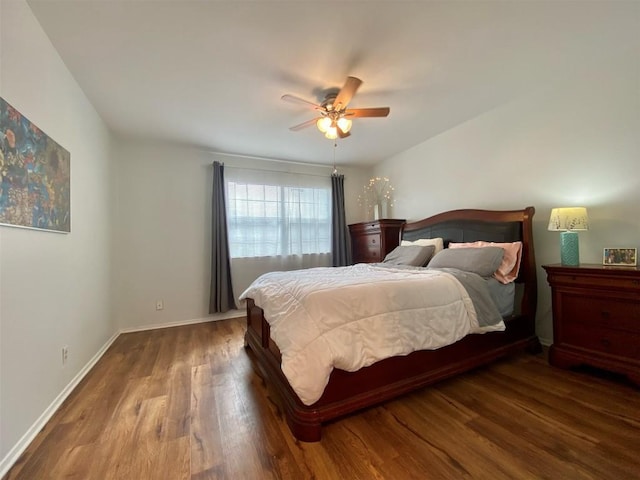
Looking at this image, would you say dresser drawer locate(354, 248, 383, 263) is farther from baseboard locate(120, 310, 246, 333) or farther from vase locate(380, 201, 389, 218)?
baseboard locate(120, 310, 246, 333)

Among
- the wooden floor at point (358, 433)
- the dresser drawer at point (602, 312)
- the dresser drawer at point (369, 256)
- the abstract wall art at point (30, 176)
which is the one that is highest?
the abstract wall art at point (30, 176)

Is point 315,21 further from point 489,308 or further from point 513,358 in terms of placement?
point 513,358

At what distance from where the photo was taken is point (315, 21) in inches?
66.3

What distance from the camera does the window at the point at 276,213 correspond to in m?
4.07

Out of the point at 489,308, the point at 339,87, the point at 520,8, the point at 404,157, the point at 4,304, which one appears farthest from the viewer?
the point at 404,157

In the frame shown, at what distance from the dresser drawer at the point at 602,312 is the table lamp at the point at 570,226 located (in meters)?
0.30

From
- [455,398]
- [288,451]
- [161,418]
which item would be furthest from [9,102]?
[455,398]

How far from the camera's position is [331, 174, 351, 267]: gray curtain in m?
4.68

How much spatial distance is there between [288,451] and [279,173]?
371cm

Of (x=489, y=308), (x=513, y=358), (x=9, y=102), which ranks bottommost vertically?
(x=513, y=358)

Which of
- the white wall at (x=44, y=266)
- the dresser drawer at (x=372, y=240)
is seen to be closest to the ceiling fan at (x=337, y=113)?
the white wall at (x=44, y=266)

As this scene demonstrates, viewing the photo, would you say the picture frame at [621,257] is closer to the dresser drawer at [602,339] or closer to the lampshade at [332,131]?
the dresser drawer at [602,339]

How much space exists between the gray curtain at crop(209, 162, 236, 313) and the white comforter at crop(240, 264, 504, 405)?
77.8 inches

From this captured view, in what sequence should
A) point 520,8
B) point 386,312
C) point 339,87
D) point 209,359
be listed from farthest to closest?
point 209,359, point 339,87, point 386,312, point 520,8
